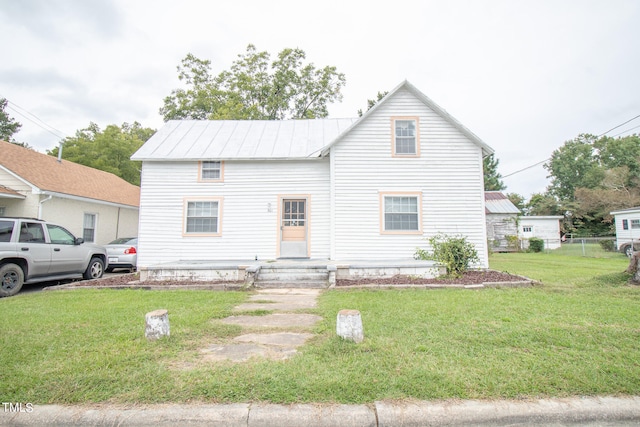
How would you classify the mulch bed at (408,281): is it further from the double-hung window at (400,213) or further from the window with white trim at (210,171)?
the window with white trim at (210,171)

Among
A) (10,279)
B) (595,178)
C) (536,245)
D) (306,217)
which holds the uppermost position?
(595,178)

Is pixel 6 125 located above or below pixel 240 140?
above

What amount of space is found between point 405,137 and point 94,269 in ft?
36.7

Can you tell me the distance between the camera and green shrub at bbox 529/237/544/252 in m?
23.6

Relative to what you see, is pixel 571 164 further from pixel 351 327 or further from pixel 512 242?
pixel 351 327

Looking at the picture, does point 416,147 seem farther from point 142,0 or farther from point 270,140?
point 142,0

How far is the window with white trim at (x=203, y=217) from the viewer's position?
455 inches

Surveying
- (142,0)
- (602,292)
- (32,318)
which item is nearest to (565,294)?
(602,292)

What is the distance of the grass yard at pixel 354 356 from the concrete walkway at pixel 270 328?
209mm

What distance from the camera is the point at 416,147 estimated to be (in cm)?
1116

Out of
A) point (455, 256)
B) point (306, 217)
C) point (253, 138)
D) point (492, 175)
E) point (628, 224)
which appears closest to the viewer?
point (455, 256)

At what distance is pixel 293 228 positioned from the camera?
37.9 feet

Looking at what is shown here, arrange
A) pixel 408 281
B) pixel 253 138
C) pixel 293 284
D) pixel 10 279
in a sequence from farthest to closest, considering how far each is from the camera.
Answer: pixel 253 138
pixel 293 284
pixel 408 281
pixel 10 279

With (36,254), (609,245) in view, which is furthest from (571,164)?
(36,254)
